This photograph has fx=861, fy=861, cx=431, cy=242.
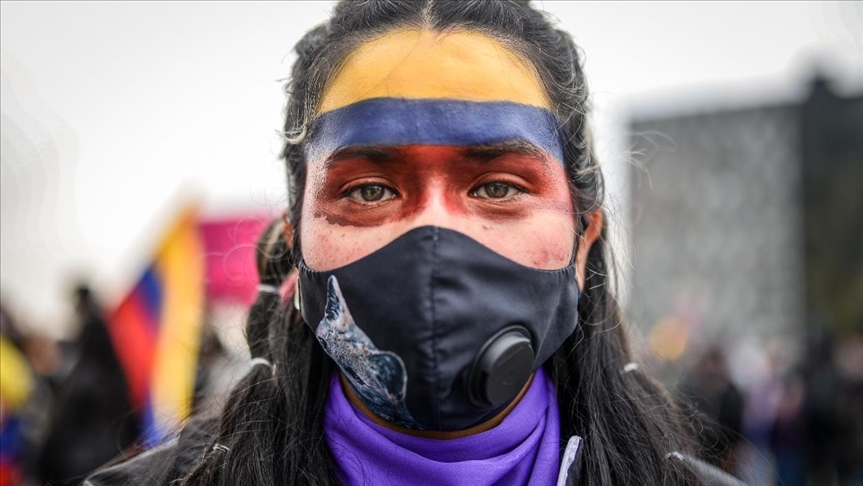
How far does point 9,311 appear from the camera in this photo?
689 centimetres

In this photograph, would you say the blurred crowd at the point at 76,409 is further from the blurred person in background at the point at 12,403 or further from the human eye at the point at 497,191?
the human eye at the point at 497,191

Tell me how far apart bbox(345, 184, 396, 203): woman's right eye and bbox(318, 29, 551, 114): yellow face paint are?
0.20 metres

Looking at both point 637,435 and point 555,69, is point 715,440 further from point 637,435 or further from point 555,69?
point 555,69

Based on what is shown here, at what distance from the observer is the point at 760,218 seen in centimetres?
3231

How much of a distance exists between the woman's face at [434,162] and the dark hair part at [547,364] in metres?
0.09

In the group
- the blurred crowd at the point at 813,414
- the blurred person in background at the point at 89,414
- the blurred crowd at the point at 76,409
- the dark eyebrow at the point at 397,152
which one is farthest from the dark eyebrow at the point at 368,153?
the blurred crowd at the point at 813,414

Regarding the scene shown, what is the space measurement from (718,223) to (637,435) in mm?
33287

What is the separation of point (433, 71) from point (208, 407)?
1.18 metres

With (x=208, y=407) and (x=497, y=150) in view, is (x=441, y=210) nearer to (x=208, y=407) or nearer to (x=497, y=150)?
(x=497, y=150)

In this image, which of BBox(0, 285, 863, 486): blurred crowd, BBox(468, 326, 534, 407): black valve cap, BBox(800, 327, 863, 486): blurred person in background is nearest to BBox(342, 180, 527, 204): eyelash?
BBox(468, 326, 534, 407): black valve cap

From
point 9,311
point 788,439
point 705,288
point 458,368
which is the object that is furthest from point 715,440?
point 705,288

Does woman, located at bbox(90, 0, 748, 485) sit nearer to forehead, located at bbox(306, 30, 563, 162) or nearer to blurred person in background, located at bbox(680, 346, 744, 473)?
forehead, located at bbox(306, 30, 563, 162)

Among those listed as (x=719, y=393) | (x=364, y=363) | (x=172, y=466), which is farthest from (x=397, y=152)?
(x=719, y=393)

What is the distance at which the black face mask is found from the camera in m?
1.77
